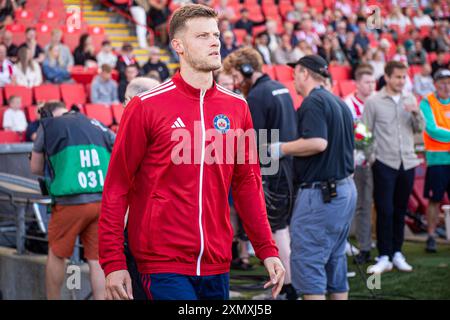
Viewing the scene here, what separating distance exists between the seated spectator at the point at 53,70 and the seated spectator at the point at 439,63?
30.7 ft

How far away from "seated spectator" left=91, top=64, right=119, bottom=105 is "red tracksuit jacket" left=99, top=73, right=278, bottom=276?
10.7 m

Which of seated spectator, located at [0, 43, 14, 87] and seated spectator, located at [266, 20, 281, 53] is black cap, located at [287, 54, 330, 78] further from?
seated spectator, located at [266, 20, 281, 53]

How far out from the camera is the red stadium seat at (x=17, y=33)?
15781 mm

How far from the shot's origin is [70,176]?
6723 millimetres

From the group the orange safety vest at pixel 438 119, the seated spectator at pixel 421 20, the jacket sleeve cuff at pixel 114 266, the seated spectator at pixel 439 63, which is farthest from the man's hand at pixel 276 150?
the seated spectator at pixel 421 20

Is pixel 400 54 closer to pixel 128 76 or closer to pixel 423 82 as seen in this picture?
pixel 423 82

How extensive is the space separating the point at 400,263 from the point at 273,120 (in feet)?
7.21

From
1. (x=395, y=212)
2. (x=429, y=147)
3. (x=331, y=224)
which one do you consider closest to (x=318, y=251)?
(x=331, y=224)

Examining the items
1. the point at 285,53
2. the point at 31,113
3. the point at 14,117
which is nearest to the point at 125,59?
the point at 31,113

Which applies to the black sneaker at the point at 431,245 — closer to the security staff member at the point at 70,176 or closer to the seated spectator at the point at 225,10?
the security staff member at the point at 70,176

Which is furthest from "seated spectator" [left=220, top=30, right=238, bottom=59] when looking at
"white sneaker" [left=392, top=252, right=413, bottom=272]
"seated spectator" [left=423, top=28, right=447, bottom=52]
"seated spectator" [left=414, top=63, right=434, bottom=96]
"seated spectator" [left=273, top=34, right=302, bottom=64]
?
"white sneaker" [left=392, top=252, right=413, bottom=272]

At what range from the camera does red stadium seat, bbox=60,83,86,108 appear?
567 inches

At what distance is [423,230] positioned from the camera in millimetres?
10867

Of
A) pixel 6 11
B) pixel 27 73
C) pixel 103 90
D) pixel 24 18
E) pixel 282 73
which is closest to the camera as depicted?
pixel 27 73
